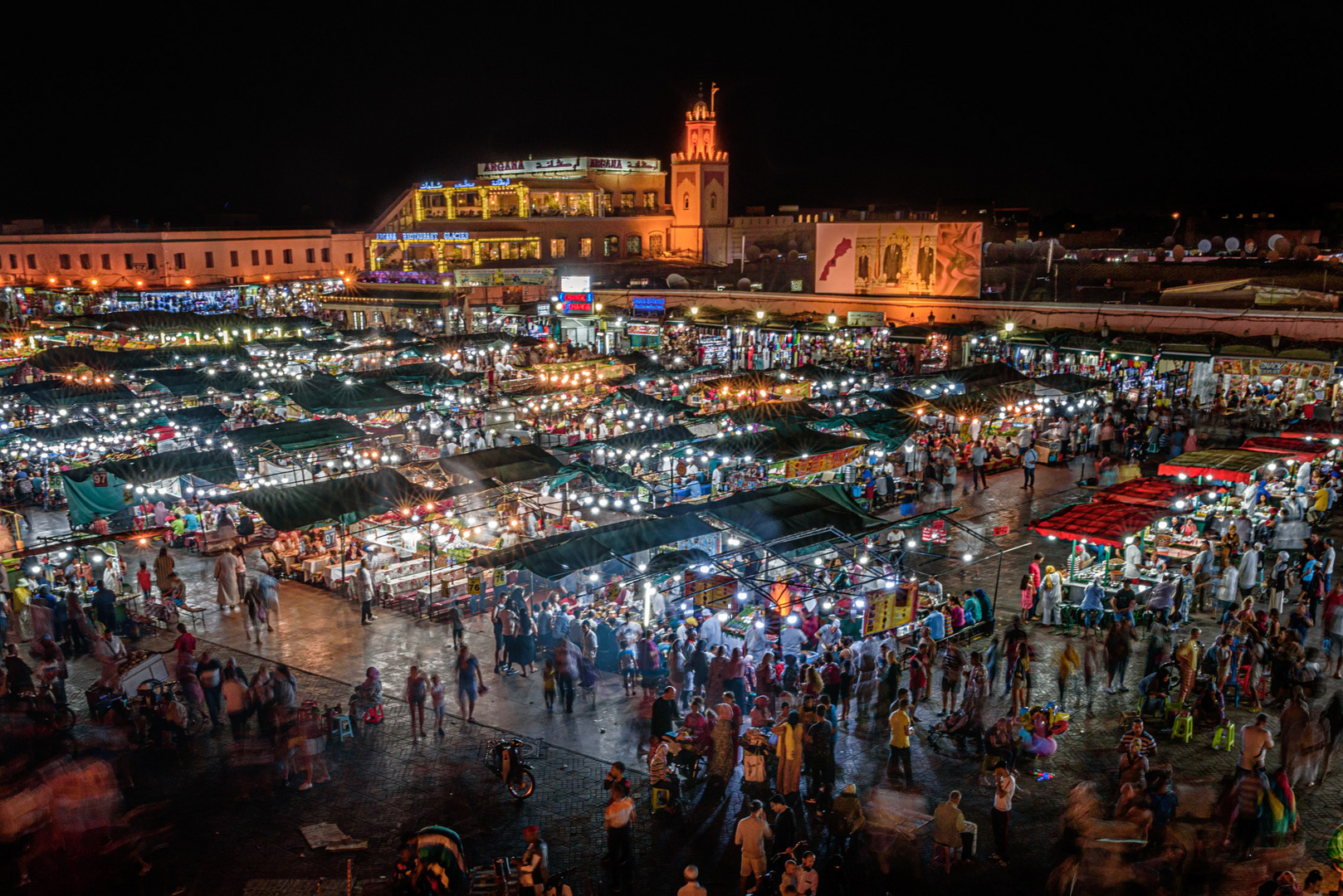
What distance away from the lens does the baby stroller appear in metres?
9.09

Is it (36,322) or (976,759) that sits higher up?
(36,322)

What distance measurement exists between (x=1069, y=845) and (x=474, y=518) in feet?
32.1

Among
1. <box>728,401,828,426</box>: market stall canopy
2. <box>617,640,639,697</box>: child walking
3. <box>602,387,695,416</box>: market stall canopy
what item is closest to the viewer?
<box>617,640,639,697</box>: child walking

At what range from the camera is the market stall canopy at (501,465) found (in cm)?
1488

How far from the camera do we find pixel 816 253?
115ft

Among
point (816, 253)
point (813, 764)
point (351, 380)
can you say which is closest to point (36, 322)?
point (351, 380)

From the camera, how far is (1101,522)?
40.4 ft

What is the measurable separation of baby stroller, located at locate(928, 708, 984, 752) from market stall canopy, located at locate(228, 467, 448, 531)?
25.4 feet

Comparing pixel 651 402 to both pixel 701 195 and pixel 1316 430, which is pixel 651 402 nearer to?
pixel 1316 430

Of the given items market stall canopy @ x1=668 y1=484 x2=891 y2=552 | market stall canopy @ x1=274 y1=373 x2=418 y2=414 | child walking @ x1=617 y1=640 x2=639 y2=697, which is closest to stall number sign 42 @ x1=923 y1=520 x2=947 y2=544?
market stall canopy @ x1=668 y1=484 x2=891 y2=552

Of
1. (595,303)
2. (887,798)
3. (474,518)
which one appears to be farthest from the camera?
(595,303)

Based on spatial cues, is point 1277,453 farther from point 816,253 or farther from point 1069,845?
point 816,253

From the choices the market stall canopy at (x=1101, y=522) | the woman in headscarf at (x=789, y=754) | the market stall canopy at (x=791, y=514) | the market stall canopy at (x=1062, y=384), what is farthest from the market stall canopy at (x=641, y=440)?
the woman in headscarf at (x=789, y=754)

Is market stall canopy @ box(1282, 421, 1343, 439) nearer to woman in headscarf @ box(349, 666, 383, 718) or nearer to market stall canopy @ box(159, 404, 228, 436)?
woman in headscarf @ box(349, 666, 383, 718)
